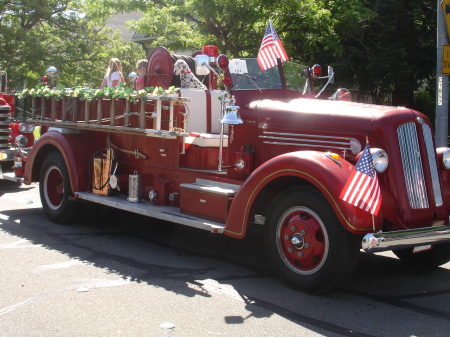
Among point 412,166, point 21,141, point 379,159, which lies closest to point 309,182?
point 379,159

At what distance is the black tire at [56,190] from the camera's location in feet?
25.6

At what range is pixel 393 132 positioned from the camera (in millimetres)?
5141

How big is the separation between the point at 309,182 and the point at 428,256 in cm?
175

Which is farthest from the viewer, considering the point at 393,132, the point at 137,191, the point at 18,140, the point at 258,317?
the point at 18,140

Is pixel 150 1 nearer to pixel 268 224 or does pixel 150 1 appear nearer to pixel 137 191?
pixel 137 191

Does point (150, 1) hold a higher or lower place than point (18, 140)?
higher

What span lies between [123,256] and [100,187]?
1.38 m

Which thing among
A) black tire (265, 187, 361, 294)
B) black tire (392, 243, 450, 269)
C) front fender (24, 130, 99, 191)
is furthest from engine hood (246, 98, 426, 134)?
front fender (24, 130, 99, 191)

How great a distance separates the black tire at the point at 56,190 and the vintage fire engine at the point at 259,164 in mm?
17

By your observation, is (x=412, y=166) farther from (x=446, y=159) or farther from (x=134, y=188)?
(x=134, y=188)

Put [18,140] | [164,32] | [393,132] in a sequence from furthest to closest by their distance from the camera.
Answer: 1. [164,32]
2. [18,140]
3. [393,132]

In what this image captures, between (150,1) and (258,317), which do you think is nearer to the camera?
(258,317)

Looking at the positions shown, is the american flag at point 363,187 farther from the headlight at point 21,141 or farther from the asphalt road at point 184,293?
the headlight at point 21,141

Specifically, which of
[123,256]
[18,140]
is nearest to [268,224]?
[123,256]
